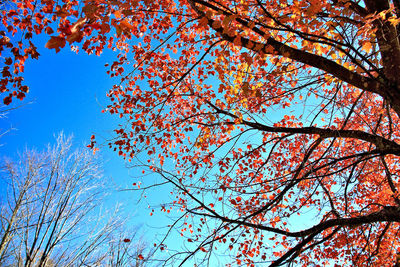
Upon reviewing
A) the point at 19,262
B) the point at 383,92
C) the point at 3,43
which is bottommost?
the point at 19,262

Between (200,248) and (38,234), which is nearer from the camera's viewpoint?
(200,248)

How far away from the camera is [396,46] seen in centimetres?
320

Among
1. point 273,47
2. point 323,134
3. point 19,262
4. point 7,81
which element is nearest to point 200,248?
point 323,134

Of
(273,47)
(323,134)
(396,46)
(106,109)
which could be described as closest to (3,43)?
(106,109)

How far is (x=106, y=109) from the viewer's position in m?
6.00

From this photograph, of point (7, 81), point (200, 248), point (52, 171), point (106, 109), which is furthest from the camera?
point (52, 171)

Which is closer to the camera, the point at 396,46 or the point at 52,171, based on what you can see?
the point at 396,46

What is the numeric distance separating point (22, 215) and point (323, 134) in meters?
9.80

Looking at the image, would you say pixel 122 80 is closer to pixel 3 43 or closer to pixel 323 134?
pixel 3 43

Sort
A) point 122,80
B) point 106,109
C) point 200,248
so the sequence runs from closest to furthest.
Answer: point 200,248 < point 122,80 < point 106,109

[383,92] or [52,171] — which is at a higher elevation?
[52,171]

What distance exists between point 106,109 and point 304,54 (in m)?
4.90

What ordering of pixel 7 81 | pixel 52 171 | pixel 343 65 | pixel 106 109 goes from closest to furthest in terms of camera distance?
pixel 343 65, pixel 7 81, pixel 106 109, pixel 52 171

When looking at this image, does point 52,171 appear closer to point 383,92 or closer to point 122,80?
point 122,80
